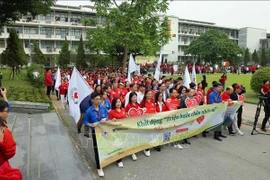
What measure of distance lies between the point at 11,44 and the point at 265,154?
2017 cm

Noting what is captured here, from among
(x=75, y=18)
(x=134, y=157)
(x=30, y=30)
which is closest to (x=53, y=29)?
(x=30, y=30)

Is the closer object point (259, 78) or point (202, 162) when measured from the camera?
point (202, 162)

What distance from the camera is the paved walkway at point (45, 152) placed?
457cm

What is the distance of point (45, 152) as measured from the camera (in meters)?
5.54

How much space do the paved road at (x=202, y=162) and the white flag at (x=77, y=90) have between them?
946 millimetres

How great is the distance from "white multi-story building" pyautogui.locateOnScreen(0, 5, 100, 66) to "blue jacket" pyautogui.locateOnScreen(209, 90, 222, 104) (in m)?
45.4

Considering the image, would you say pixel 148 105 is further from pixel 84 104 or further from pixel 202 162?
pixel 84 104

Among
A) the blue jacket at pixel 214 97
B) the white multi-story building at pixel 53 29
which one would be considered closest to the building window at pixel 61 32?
the white multi-story building at pixel 53 29

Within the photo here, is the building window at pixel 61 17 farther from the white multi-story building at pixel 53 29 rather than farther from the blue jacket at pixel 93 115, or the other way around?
the blue jacket at pixel 93 115

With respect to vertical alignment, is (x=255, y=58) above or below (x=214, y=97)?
above

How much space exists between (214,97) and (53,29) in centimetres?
4908

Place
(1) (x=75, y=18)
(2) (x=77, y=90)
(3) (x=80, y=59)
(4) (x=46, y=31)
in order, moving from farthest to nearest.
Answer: (1) (x=75, y=18) < (4) (x=46, y=31) < (3) (x=80, y=59) < (2) (x=77, y=90)

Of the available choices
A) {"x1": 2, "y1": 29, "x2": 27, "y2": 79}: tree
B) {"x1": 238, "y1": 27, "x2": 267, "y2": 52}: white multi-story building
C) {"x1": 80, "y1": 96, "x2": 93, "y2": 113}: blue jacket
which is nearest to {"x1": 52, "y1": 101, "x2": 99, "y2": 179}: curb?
{"x1": 80, "y1": 96, "x2": 93, "y2": 113}: blue jacket

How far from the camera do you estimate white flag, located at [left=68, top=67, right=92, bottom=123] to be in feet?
20.7
